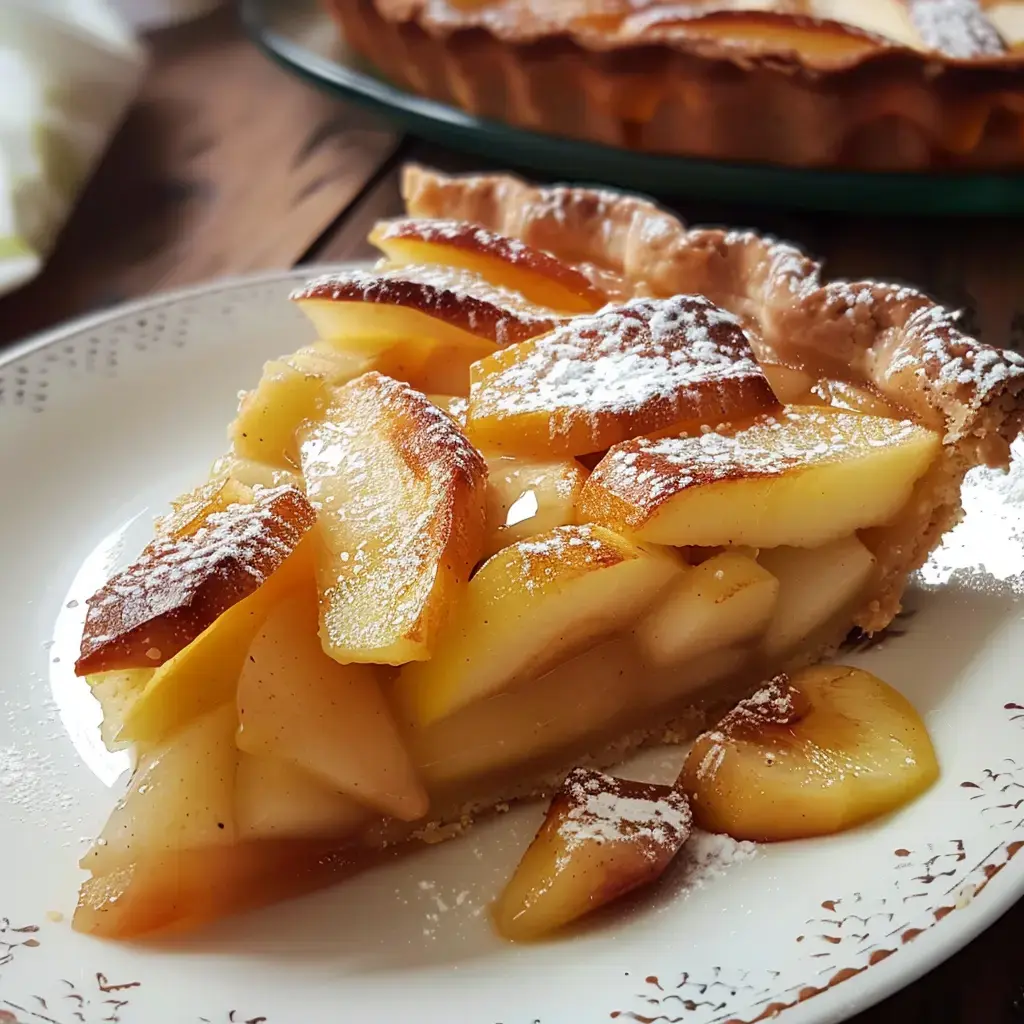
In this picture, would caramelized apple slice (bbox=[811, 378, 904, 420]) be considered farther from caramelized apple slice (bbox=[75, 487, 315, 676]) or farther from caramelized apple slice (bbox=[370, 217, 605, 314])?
caramelized apple slice (bbox=[75, 487, 315, 676])

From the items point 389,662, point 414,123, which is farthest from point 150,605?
point 414,123

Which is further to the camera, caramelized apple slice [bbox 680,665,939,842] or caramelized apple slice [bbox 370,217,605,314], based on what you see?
caramelized apple slice [bbox 370,217,605,314]

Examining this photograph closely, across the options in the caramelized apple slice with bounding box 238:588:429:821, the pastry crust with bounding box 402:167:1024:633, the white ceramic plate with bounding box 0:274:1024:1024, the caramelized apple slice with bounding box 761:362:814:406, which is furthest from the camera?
the caramelized apple slice with bounding box 761:362:814:406

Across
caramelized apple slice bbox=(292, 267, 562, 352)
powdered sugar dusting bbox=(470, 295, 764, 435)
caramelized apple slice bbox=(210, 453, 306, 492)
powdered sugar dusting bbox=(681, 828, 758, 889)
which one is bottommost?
powdered sugar dusting bbox=(681, 828, 758, 889)

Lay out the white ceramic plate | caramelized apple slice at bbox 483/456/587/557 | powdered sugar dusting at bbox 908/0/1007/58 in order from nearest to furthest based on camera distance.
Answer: the white ceramic plate → caramelized apple slice at bbox 483/456/587/557 → powdered sugar dusting at bbox 908/0/1007/58

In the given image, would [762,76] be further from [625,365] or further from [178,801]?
[178,801]

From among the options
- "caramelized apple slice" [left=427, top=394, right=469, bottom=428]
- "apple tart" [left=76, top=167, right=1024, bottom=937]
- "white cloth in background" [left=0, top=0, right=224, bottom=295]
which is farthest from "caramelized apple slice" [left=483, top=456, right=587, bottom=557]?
"white cloth in background" [left=0, top=0, right=224, bottom=295]

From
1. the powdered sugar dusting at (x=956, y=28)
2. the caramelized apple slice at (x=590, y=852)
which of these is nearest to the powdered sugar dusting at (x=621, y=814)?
the caramelized apple slice at (x=590, y=852)
